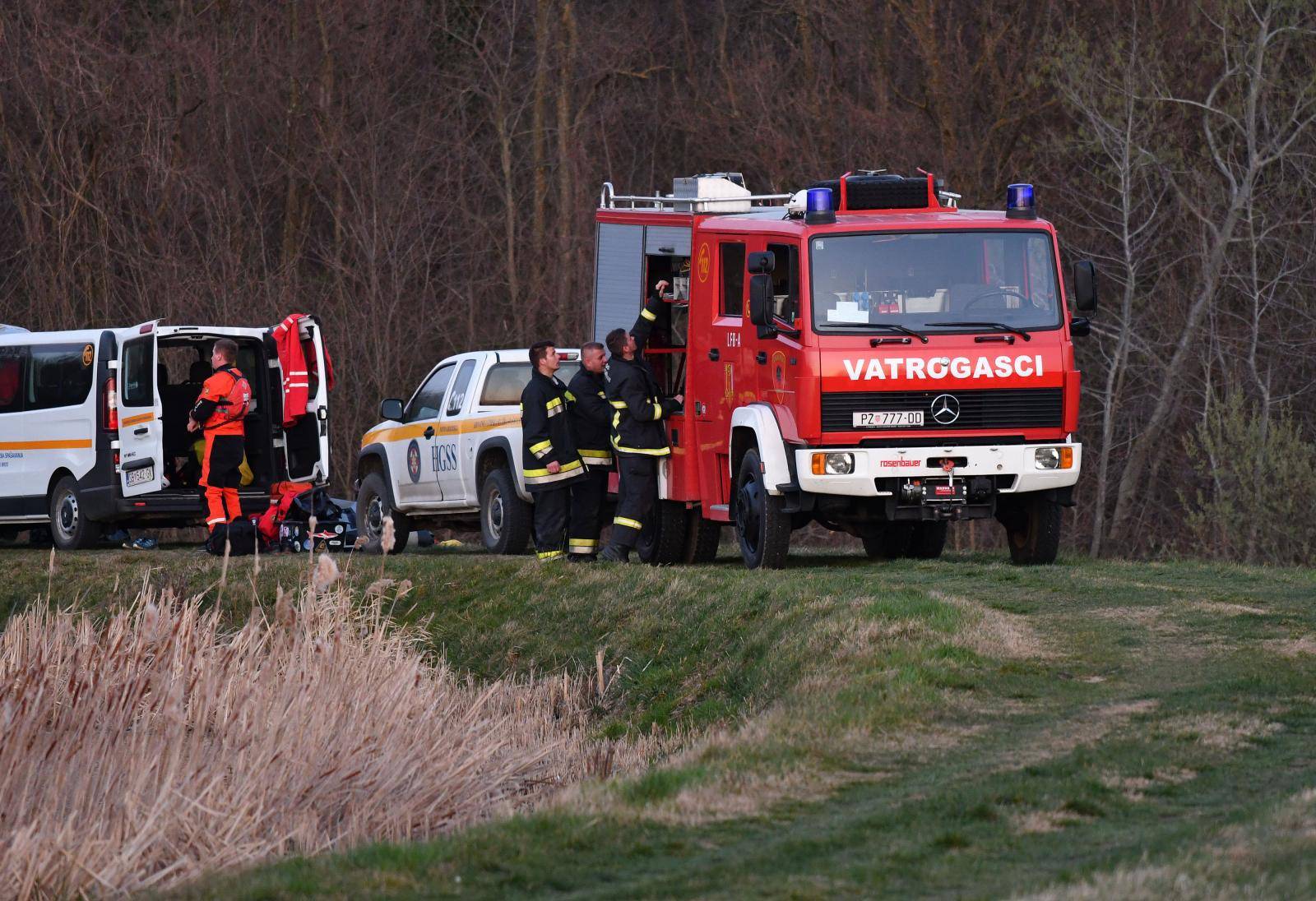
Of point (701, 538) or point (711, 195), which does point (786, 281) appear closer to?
point (711, 195)

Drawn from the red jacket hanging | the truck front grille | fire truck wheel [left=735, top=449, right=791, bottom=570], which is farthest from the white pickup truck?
the truck front grille

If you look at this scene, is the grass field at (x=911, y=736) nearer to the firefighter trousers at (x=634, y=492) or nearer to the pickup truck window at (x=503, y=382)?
the firefighter trousers at (x=634, y=492)

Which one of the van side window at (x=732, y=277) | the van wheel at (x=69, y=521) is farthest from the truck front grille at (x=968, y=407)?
the van wheel at (x=69, y=521)

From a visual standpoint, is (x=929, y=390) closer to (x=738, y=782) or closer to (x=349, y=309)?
(x=738, y=782)

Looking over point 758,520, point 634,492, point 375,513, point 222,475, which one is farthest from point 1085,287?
point 375,513

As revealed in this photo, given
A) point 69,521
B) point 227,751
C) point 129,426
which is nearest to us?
point 227,751

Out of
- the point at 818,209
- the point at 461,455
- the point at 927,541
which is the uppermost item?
the point at 818,209

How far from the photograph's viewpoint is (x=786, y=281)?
13.6m

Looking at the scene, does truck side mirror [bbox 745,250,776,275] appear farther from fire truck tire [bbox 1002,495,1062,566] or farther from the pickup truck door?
the pickup truck door

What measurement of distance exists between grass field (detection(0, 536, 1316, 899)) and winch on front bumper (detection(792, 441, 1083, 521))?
49 cm

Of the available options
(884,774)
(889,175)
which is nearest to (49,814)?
(884,774)

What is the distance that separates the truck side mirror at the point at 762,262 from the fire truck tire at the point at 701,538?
2.77 meters

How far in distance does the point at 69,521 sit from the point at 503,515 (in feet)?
17.0

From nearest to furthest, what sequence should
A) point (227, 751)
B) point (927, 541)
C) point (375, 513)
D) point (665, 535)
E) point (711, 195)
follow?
point (227, 751)
point (711, 195)
point (665, 535)
point (927, 541)
point (375, 513)
